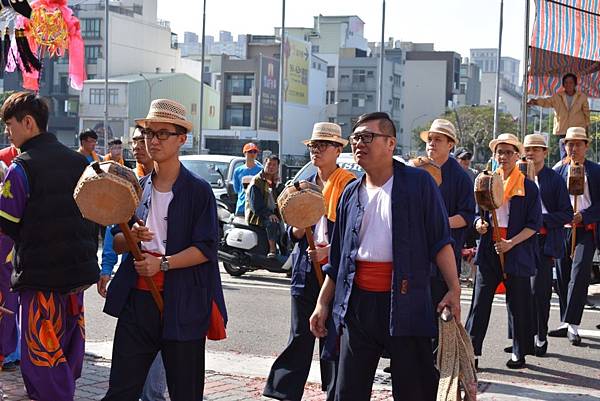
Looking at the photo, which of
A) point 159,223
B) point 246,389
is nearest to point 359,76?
point 246,389

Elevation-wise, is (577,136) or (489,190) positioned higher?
(577,136)

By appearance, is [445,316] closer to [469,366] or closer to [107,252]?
[469,366]

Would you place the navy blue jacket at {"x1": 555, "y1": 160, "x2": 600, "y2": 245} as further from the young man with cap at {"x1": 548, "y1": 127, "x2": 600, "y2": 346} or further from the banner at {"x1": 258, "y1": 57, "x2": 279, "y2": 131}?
the banner at {"x1": 258, "y1": 57, "x2": 279, "y2": 131}

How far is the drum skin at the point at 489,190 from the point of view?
7672mm

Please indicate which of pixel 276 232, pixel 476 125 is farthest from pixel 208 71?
pixel 276 232

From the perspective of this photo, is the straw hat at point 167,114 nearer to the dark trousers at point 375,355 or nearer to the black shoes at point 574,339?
the dark trousers at point 375,355

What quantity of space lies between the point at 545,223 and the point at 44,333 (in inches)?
206

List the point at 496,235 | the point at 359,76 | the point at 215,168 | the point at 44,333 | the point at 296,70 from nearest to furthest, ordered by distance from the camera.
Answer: the point at 44,333 → the point at 496,235 → the point at 215,168 → the point at 296,70 → the point at 359,76

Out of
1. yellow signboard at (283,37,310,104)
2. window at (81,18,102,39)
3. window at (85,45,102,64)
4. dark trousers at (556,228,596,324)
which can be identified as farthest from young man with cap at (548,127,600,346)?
window at (85,45,102,64)

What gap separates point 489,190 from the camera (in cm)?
768

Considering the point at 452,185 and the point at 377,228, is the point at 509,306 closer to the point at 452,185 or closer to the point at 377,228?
the point at 452,185

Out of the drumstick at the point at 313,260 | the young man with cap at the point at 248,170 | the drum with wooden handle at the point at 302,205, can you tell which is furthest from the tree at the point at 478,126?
the drum with wooden handle at the point at 302,205

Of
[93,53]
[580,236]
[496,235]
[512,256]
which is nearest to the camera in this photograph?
[496,235]

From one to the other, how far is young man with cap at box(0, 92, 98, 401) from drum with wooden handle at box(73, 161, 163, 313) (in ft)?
3.47
